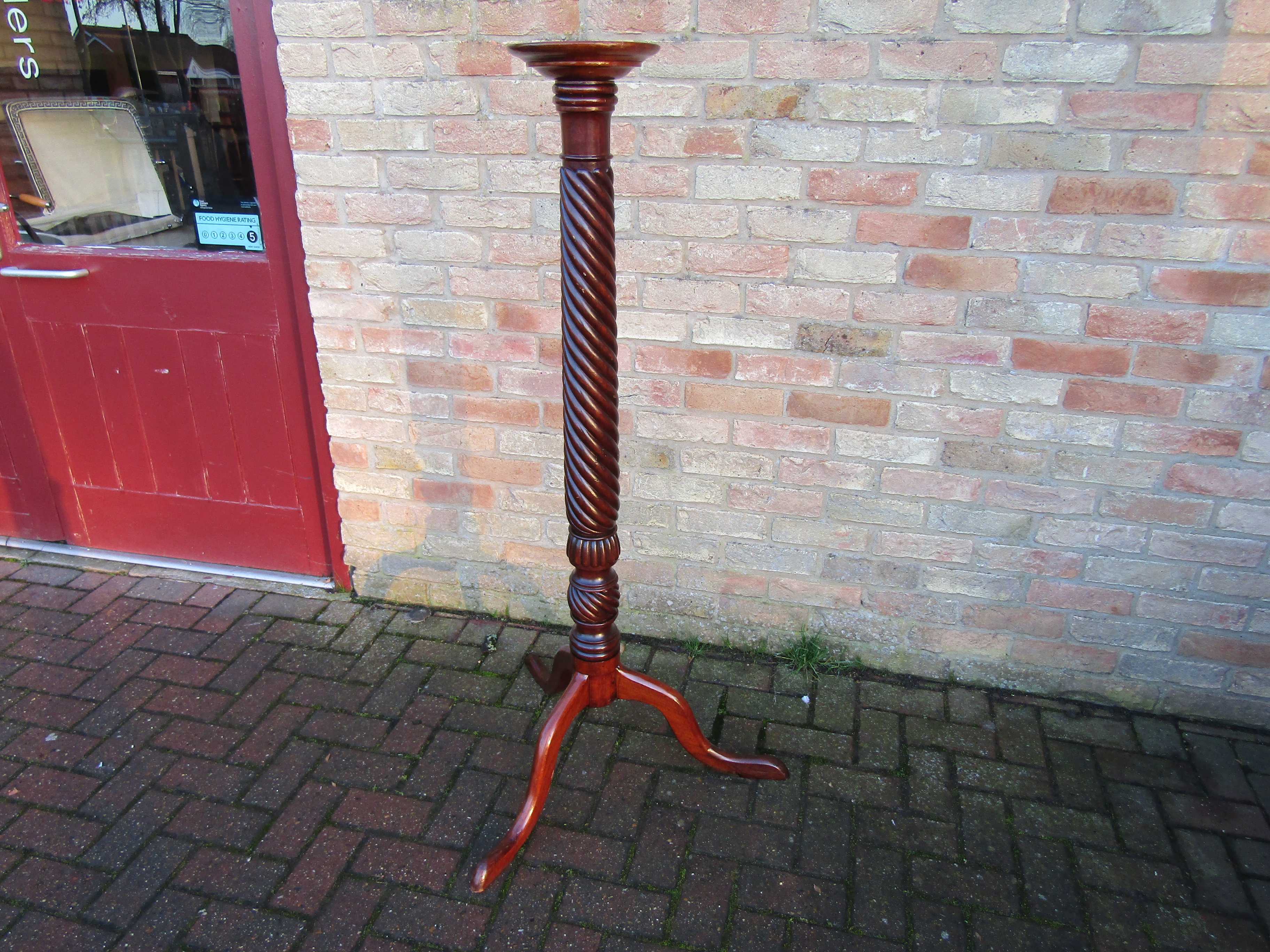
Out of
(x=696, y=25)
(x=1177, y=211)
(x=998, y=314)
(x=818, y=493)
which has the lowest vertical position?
(x=818, y=493)

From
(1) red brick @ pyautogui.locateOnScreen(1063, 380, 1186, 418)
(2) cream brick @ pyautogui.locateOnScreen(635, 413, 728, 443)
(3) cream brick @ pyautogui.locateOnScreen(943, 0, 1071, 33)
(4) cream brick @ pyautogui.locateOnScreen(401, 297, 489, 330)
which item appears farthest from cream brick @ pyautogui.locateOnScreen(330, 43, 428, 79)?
(1) red brick @ pyautogui.locateOnScreen(1063, 380, 1186, 418)

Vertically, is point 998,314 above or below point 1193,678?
above

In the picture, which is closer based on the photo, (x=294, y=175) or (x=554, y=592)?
(x=294, y=175)

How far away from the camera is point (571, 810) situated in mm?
2293

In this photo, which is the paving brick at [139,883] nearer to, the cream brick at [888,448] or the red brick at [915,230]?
the cream brick at [888,448]

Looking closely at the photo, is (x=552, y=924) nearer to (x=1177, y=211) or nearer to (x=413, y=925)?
(x=413, y=925)

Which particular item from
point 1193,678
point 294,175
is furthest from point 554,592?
point 1193,678

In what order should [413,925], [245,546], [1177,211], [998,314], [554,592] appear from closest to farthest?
1. [413,925]
2. [1177,211]
3. [998,314]
4. [554,592]
5. [245,546]

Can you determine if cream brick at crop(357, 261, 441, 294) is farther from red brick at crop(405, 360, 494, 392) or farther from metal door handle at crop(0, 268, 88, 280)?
metal door handle at crop(0, 268, 88, 280)

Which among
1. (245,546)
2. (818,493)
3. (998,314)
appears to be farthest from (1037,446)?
(245,546)

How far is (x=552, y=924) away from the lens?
1.98 m

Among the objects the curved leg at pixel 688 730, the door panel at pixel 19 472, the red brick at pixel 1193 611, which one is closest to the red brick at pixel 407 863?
the curved leg at pixel 688 730

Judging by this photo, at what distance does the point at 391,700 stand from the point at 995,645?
1.94 meters

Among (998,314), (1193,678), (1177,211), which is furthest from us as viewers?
(1193,678)
